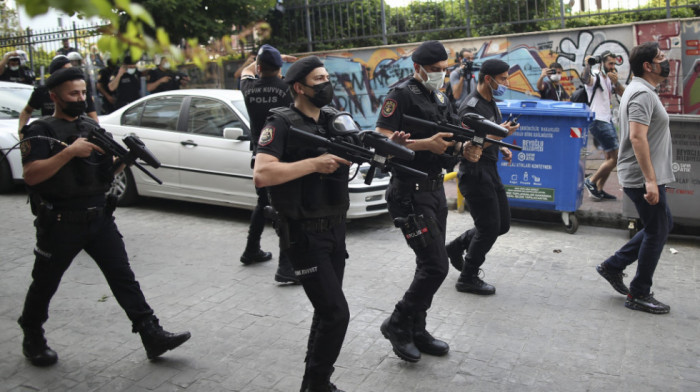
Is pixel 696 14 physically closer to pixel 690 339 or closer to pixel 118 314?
pixel 690 339

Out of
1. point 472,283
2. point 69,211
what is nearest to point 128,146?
point 69,211

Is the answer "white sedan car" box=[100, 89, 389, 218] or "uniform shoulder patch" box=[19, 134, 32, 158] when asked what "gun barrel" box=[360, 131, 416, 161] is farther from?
"white sedan car" box=[100, 89, 389, 218]

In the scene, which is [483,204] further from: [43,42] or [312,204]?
[43,42]

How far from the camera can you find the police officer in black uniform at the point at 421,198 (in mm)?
4129

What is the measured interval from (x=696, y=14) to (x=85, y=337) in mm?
9993

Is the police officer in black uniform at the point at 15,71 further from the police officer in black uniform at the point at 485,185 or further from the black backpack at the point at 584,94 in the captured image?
the police officer in black uniform at the point at 485,185

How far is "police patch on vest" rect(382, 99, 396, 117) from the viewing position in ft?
14.1

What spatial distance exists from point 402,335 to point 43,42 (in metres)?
14.7

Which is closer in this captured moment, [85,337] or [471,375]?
[471,375]

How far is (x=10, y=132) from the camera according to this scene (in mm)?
9578

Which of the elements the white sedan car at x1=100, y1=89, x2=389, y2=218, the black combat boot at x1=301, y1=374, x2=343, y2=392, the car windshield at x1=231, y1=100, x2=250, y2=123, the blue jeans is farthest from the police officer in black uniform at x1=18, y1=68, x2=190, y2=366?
the car windshield at x1=231, y1=100, x2=250, y2=123

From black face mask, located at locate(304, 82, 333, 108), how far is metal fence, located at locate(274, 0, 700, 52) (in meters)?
8.35

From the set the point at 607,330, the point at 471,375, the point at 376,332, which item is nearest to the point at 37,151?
the point at 376,332

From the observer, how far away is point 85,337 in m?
4.67
